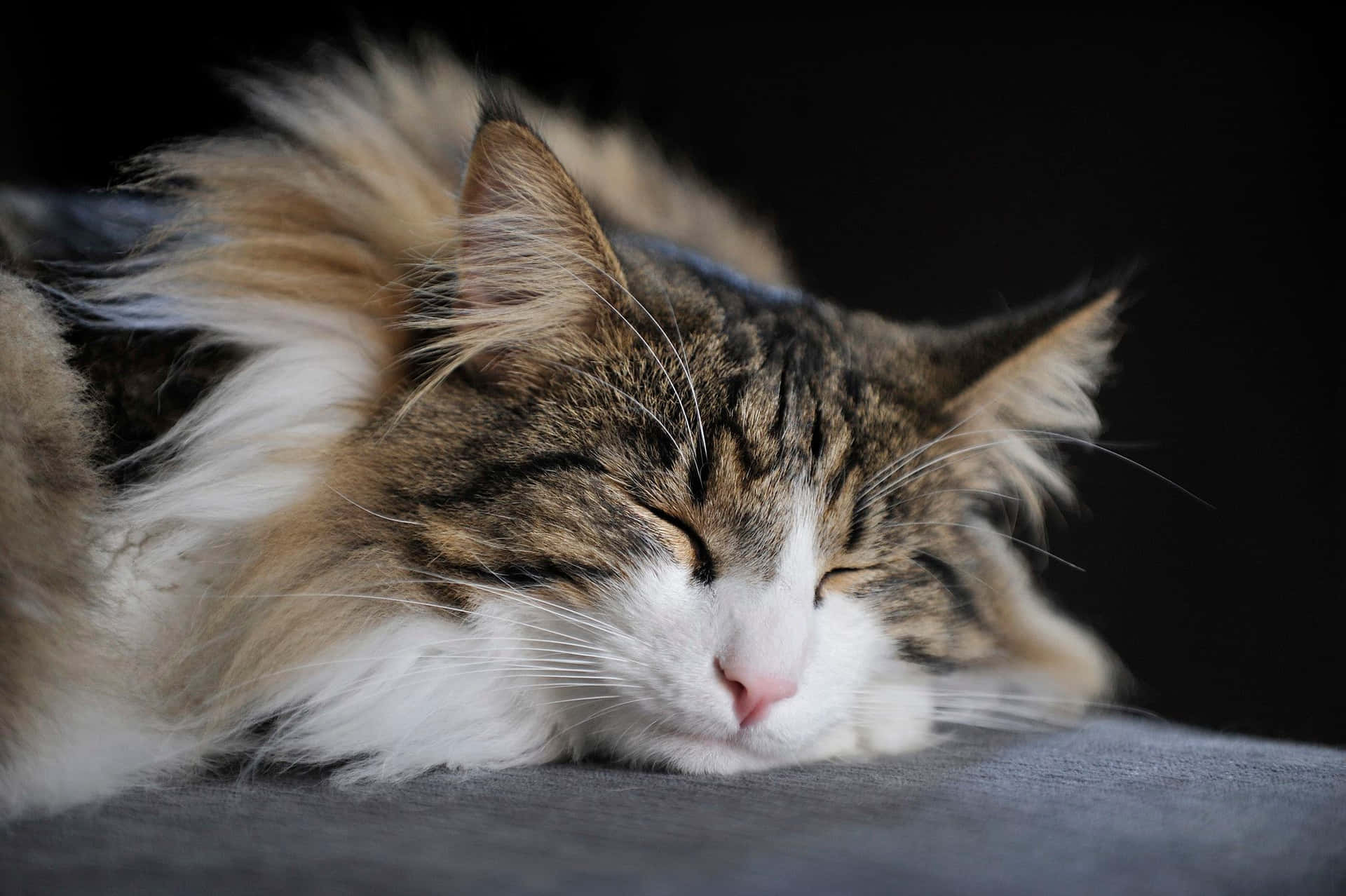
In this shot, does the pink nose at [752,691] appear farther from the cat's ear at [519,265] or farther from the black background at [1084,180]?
the black background at [1084,180]

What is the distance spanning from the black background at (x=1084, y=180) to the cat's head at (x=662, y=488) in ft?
1.59

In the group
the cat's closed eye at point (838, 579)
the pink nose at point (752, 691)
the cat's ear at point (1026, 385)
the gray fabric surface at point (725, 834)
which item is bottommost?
the gray fabric surface at point (725, 834)

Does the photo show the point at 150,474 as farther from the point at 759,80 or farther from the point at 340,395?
the point at 759,80

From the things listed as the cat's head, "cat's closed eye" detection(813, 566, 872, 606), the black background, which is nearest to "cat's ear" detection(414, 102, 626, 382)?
the cat's head

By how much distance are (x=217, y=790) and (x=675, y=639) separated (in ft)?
1.44

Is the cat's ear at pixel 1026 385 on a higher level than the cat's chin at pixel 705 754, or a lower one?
higher

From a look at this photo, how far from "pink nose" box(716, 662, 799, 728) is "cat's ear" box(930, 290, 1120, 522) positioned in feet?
1.37

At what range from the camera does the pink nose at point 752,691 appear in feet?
3.17

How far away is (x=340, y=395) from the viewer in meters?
1.12

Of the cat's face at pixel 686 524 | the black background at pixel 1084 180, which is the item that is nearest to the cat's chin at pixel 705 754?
the cat's face at pixel 686 524

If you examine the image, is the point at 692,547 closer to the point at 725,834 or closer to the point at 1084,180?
the point at 725,834

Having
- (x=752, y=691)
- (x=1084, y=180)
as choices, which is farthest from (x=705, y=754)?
(x=1084, y=180)

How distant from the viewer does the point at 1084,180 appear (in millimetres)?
1672

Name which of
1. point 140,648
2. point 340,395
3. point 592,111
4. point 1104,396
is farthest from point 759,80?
point 140,648
